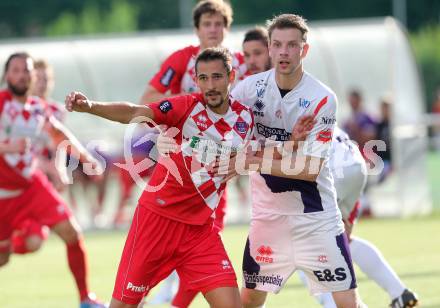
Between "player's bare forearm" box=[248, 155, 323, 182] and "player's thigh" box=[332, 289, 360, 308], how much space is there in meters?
0.73

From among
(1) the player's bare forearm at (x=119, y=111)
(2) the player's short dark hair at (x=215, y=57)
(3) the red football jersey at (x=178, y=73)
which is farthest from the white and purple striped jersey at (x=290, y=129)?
(3) the red football jersey at (x=178, y=73)

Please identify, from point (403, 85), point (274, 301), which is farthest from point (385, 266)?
point (403, 85)

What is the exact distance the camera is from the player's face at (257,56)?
8.10m

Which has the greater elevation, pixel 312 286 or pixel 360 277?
pixel 312 286

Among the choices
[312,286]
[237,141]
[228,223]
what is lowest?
[228,223]

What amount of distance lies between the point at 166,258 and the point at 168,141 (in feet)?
2.38

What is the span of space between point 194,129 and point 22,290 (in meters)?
4.77

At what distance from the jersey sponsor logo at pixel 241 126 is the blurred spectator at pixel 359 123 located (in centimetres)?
1143

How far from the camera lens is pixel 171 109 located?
6.55m

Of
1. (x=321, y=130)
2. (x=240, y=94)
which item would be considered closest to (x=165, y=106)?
(x=240, y=94)

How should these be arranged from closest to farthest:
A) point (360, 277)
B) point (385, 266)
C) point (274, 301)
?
point (385, 266) → point (274, 301) → point (360, 277)

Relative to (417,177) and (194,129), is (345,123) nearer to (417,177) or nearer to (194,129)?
(417,177)

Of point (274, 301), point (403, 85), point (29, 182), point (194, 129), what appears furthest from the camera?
point (403, 85)

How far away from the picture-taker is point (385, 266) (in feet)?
27.1
